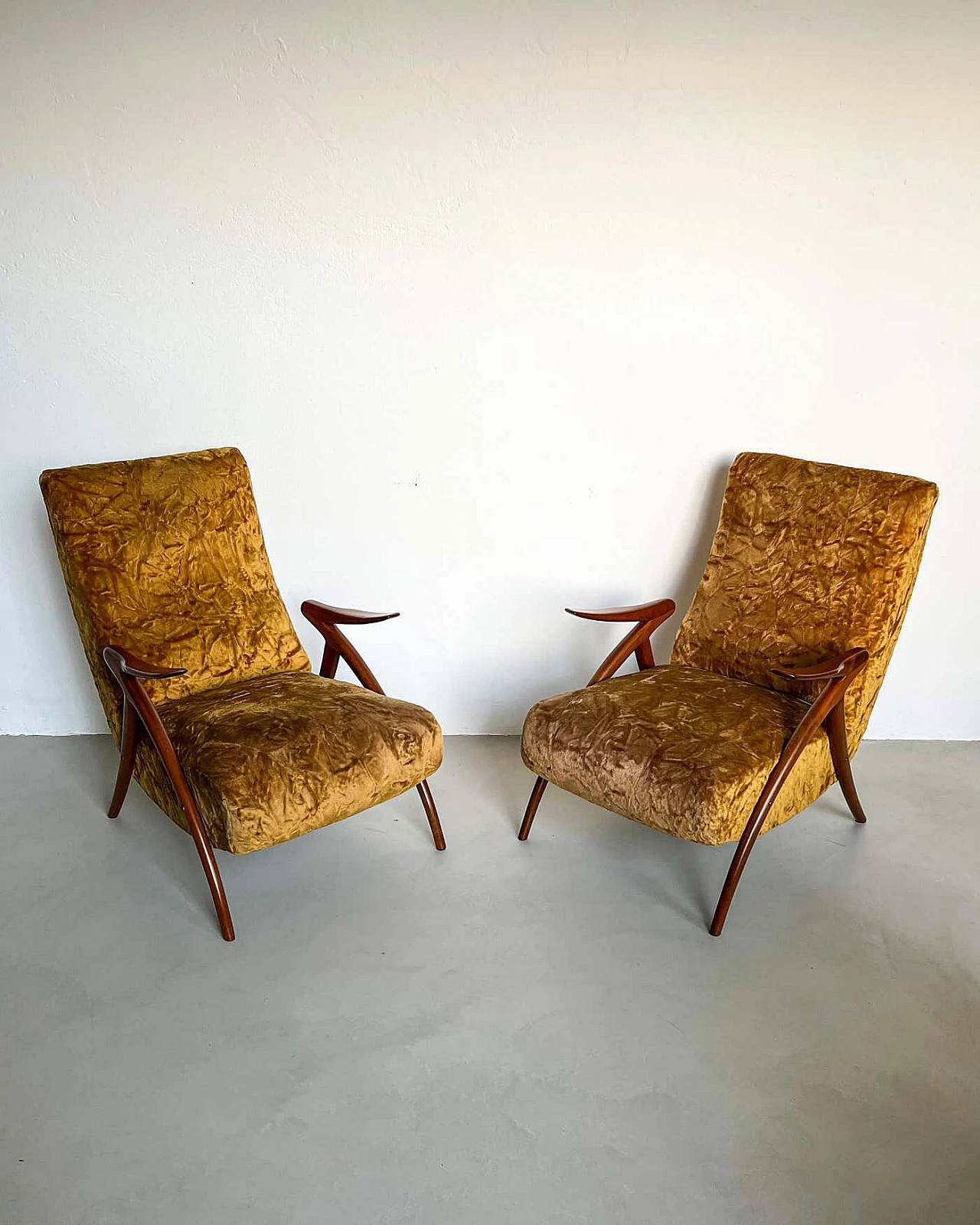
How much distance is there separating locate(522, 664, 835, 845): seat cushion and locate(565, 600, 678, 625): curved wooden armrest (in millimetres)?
A: 181

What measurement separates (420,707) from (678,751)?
67 centimetres

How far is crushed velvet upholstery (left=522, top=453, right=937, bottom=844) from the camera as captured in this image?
2.49m

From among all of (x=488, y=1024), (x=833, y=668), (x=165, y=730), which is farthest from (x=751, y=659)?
(x=165, y=730)

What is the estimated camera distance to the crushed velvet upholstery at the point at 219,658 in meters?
2.42

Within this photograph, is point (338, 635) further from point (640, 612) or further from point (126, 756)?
point (640, 612)

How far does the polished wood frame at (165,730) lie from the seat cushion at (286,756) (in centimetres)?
3

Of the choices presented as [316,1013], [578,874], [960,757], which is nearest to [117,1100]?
[316,1013]

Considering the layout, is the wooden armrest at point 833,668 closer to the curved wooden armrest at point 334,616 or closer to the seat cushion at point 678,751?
the seat cushion at point 678,751

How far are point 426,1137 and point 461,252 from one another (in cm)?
239

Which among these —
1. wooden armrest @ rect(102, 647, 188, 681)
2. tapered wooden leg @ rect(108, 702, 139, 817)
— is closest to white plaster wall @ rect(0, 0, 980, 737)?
tapered wooden leg @ rect(108, 702, 139, 817)

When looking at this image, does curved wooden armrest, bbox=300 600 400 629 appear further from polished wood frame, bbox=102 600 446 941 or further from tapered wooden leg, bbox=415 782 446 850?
tapered wooden leg, bbox=415 782 446 850

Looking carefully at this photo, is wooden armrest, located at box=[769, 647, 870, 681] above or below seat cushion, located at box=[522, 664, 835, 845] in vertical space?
above

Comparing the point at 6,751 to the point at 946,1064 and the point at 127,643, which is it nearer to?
the point at 127,643

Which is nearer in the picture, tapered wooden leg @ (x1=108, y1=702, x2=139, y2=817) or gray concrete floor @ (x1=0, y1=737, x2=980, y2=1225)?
gray concrete floor @ (x1=0, y1=737, x2=980, y2=1225)
